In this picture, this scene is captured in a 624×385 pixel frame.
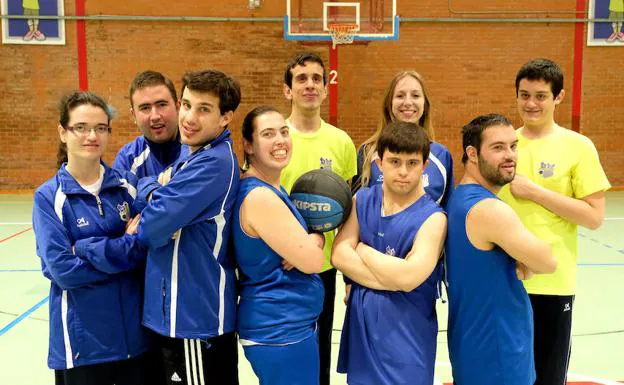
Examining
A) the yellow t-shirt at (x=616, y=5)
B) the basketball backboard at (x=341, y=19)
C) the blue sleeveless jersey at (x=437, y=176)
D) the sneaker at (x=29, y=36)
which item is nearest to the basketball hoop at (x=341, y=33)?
the basketball backboard at (x=341, y=19)

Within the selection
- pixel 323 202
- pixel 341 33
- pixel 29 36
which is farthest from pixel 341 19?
pixel 323 202

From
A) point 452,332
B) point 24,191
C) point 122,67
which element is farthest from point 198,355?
point 24,191

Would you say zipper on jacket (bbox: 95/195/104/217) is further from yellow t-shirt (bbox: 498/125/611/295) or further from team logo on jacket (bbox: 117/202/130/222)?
yellow t-shirt (bbox: 498/125/611/295)

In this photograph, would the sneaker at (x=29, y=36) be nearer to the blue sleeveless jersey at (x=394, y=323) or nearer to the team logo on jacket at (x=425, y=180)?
the team logo on jacket at (x=425, y=180)

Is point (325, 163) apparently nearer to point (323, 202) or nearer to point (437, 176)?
point (437, 176)

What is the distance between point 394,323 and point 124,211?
4.35 feet

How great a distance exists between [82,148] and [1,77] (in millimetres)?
12135

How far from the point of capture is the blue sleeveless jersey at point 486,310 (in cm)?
241

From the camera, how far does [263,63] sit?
12930mm

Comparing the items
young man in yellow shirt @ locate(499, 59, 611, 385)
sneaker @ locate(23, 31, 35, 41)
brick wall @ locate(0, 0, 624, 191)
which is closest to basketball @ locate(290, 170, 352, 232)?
young man in yellow shirt @ locate(499, 59, 611, 385)

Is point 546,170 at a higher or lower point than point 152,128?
lower

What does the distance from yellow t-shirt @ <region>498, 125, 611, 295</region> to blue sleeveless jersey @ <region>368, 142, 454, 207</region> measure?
0.40 m

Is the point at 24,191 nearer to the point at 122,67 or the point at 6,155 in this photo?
the point at 6,155

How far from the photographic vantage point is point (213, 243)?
242cm
